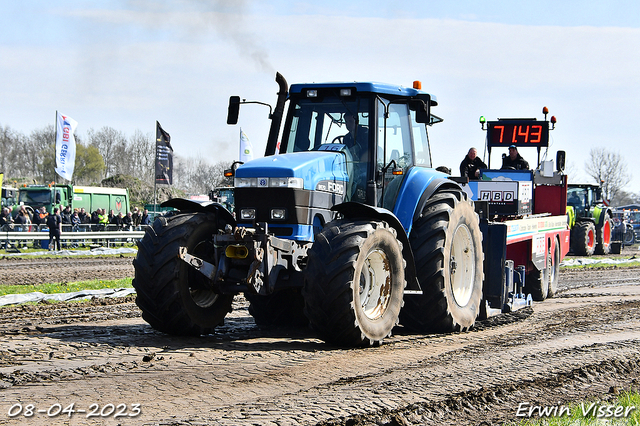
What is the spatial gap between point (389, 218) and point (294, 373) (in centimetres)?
222

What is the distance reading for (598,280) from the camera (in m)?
17.0

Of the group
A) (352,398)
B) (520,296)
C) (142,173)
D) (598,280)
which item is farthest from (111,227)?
(142,173)

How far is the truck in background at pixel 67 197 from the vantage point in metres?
34.2

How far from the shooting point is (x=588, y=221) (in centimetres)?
Answer: 2536

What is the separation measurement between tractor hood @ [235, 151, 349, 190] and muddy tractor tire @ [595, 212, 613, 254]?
20.7 meters

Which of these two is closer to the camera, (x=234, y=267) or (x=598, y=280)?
(x=234, y=267)

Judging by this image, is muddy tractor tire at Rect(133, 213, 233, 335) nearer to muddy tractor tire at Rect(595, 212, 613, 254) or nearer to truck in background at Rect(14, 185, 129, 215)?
muddy tractor tire at Rect(595, 212, 613, 254)

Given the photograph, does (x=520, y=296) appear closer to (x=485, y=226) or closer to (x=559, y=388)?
(x=485, y=226)

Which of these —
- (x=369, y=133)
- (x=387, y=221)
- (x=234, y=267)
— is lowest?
(x=234, y=267)

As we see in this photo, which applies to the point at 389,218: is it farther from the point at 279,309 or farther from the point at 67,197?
the point at 67,197

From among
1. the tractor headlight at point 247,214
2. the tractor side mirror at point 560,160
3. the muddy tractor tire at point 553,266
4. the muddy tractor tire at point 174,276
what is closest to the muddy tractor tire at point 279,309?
the muddy tractor tire at point 174,276

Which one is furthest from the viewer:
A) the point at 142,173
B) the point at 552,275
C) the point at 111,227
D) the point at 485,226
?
the point at 142,173

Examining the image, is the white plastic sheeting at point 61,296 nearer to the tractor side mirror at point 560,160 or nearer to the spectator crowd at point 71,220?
the tractor side mirror at point 560,160

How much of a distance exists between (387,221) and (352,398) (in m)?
2.84
